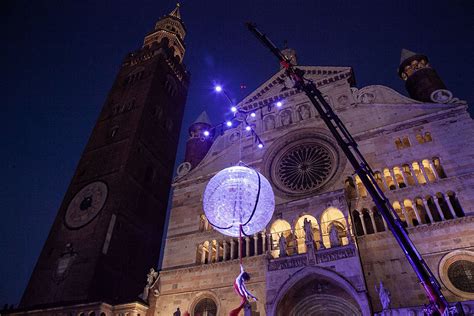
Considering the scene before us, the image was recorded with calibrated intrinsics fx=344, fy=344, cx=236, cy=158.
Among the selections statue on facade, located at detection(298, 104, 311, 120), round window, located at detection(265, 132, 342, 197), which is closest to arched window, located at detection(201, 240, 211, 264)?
round window, located at detection(265, 132, 342, 197)

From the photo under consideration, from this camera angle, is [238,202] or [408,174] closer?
[238,202]

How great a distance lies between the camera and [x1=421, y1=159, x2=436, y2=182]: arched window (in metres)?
16.0

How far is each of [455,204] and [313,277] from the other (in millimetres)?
6932

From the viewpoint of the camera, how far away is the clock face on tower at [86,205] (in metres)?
23.0

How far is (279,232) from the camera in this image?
17.8 meters

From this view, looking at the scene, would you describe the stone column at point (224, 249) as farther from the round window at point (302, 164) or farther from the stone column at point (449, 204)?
the stone column at point (449, 204)

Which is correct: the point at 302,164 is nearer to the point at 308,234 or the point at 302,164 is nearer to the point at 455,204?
the point at 308,234

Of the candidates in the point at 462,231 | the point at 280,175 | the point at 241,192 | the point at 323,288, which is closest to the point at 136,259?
the point at 280,175

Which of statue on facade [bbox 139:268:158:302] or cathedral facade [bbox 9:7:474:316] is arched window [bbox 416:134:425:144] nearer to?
cathedral facade [bbox 9:7:474:316]

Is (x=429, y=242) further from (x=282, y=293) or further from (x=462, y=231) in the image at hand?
(x=282, y=293)

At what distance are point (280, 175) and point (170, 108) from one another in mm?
17767

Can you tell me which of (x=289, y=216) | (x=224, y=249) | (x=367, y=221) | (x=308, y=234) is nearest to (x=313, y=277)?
(x=308, y=234)

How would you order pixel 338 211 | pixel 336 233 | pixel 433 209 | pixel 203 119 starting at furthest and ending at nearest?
1. pixel 203 119
2. pixel 338 211
3. pixel 433 209
4. pixel 336 233

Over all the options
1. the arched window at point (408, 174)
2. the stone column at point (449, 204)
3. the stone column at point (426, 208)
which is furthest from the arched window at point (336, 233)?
the stone column at point (449, 204)
